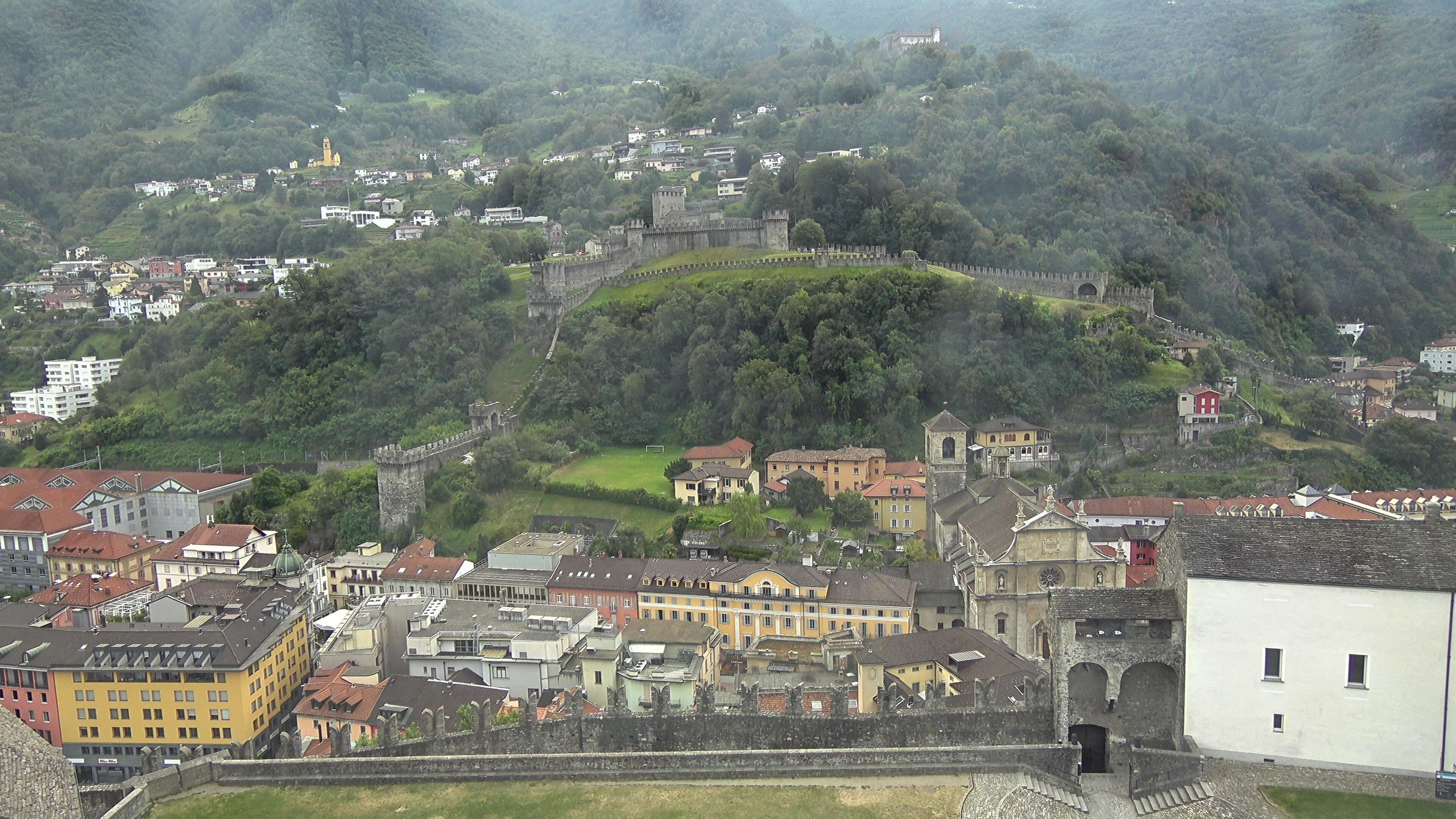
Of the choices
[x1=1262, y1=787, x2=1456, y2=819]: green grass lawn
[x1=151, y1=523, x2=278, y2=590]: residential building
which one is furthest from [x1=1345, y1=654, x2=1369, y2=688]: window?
[x1=151, y1=523, x2=278, y2=590]: residential building

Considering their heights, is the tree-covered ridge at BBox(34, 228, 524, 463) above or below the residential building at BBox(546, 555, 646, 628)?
above

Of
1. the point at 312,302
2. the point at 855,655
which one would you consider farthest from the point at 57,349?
the point at 855,655

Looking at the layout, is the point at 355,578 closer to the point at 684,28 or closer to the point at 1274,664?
the point at 1274,664

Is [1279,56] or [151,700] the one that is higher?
[1279,56]

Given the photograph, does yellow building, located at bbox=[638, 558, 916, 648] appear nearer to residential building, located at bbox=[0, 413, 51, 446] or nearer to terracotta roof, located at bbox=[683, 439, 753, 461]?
terracotta roof, located at bbox=[683, 439, 753, 461]

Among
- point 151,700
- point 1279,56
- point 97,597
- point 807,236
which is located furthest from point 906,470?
point 1279,56

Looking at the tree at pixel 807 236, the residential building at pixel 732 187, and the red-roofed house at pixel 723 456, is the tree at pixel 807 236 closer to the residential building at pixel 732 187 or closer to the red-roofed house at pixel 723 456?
the residential building at pixel 732 187
